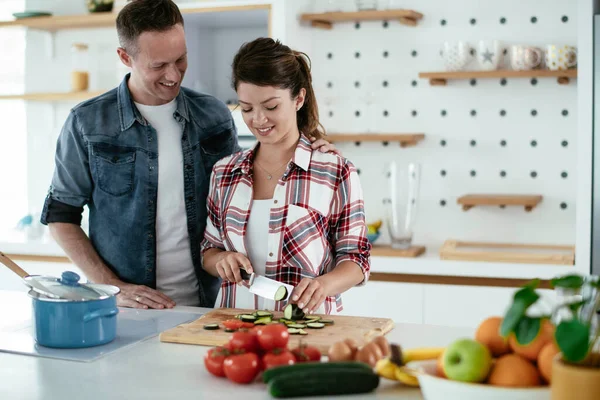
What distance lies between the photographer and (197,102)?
2492 millimetres

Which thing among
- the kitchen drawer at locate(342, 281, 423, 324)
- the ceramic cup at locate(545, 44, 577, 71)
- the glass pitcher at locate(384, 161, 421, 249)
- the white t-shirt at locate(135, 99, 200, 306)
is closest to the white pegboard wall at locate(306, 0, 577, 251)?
the ceramic cup at locate(545, 44, 577, 71)

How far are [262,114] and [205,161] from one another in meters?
0.39

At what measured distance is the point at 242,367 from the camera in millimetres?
1465

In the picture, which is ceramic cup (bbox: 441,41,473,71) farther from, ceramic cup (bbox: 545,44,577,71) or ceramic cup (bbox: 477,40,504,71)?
ceramic cup (bbox: 545,44,577,71)

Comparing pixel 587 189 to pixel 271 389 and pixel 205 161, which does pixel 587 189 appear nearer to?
pixel 205 161

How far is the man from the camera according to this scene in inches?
92.6

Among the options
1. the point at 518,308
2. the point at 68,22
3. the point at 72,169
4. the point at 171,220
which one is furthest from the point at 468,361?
the point at 68,22

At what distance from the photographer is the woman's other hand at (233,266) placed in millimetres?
2029

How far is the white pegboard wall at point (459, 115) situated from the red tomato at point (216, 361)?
236cm

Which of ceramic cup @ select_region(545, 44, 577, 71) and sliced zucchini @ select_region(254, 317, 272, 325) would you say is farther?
ceramic cup @ select_region(545, 44, 577, 71)

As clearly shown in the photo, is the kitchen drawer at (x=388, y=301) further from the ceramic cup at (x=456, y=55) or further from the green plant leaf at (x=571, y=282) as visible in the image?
the green plant leaf at (x=571, y=282)

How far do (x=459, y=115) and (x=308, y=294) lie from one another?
2032 millimetres

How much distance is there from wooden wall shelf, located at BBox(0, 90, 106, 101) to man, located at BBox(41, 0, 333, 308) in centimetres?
175

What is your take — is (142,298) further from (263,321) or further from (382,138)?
(382,138)
